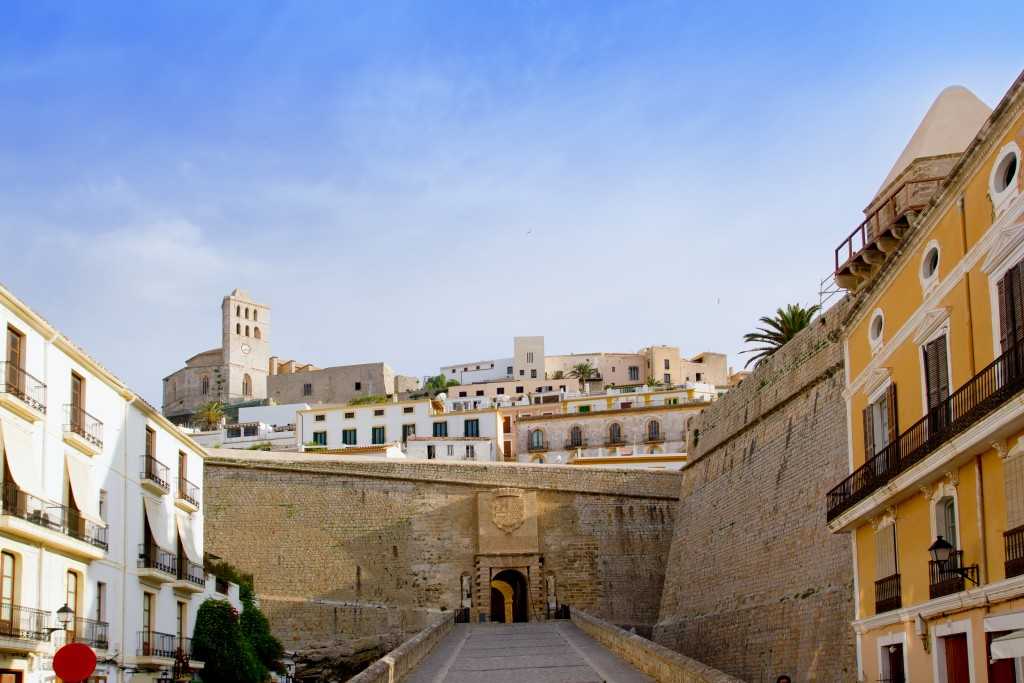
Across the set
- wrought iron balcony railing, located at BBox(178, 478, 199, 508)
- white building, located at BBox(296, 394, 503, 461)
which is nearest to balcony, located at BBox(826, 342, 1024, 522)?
wrought iron balcony railing, located at BBox(178, 478, 199, 508)

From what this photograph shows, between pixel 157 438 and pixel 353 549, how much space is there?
1463 cm

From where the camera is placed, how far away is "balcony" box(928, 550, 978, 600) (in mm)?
13844

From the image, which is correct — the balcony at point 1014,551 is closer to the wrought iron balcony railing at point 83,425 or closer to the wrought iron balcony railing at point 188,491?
the wrought iron balcony railing at point 83,425

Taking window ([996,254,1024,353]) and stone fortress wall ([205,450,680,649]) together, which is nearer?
window ([996,254,1024,353])

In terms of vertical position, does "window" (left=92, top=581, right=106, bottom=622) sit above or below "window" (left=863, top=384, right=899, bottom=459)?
below

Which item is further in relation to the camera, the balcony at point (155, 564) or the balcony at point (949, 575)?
the balcony at point (155, 564)

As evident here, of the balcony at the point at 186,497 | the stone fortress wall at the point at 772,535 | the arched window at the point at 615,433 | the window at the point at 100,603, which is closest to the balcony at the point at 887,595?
the stone fortress wall at the point at 772,535

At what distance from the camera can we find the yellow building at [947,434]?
12.7 metres

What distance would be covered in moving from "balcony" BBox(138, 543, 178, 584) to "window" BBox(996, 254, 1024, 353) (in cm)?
1877

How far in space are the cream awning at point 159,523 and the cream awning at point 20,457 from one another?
20.2ft

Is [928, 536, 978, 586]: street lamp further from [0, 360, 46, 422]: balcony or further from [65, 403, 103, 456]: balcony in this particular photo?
[65, 403, 103, 456]: balcony

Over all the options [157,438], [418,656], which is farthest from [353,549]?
[418,656]

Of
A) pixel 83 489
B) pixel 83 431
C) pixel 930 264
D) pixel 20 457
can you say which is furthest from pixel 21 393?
pixel 930 264

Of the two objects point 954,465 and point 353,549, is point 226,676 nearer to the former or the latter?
point 353,549
